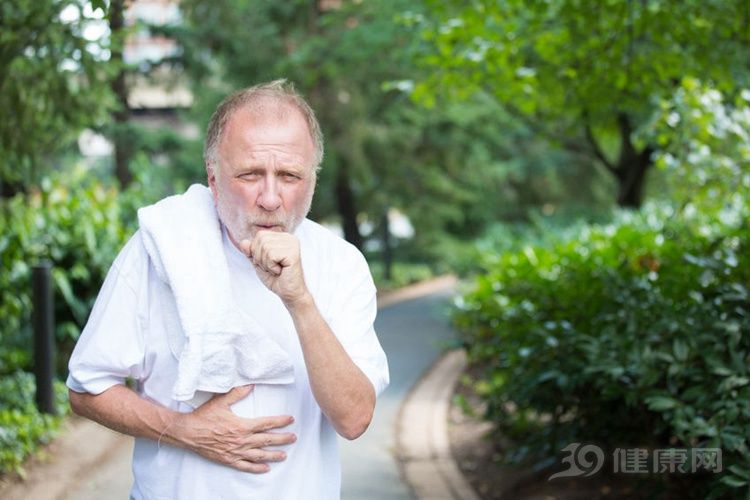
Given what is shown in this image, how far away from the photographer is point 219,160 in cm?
230

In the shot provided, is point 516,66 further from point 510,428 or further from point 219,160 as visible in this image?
point 219,160

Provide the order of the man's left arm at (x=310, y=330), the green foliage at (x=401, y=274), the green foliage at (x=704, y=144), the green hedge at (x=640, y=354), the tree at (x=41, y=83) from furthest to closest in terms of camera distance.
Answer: the green foliage at (x=401, y=274) → the green foliage at (x=704, y=144) → the tree at (x=41, y=83) → the green hedge at (x=640, y=354) → the man's left arm at (x=310, y=330)

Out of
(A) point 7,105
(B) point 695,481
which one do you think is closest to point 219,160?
(B) point 695,481

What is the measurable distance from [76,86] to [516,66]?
130 inches

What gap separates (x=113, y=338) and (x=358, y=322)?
0.59 m

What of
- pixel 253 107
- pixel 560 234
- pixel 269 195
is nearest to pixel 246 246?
pixel 269 195

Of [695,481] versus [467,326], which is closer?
[695,481]

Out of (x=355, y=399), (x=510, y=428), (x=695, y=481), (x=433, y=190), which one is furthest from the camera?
(x=433, y=190)

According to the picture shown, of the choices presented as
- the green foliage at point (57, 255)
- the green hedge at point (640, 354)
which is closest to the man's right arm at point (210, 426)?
the green hedge at point (640, 354)

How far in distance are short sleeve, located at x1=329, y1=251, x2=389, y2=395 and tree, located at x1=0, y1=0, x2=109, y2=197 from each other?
11.1ft

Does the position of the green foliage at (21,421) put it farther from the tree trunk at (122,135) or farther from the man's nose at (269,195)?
the tree trunk at (122,135)

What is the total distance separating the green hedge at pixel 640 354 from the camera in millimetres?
3889

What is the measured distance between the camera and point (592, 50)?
648 centimetres

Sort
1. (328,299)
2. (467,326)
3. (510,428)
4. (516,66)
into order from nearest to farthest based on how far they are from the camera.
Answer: (328,299) < (510,428) < (516,66) < (467,326)
